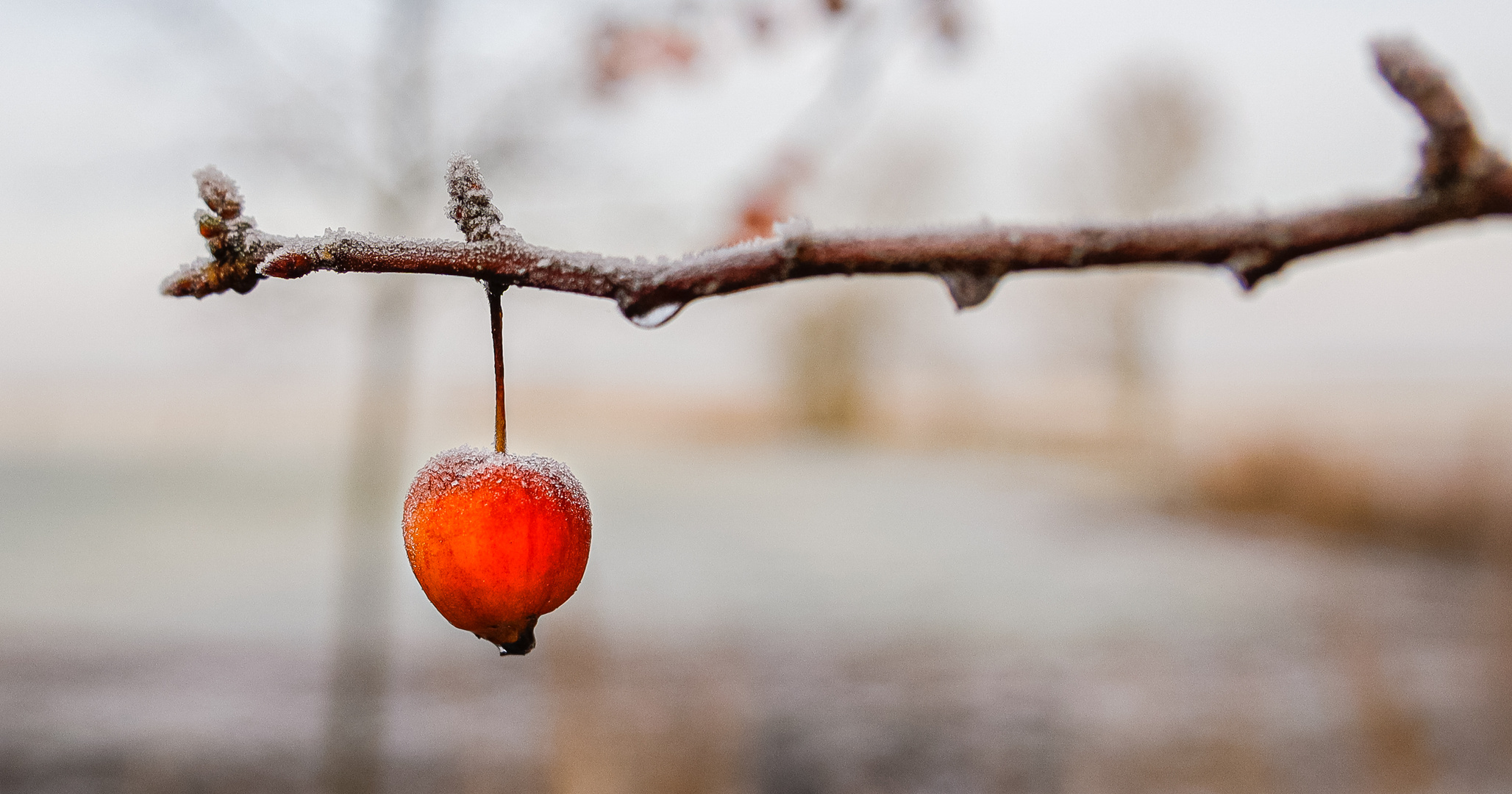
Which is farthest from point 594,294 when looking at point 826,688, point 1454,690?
point 1454,690

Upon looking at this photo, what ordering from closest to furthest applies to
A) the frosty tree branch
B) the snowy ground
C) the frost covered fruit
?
the frosty tree branch, the frost covered fruit, the snowy ground

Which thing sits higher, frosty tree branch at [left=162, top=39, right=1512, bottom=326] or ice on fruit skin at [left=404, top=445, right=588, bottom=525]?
frosty tree branch at [left=162, top=39, right=1512, bottom=326]

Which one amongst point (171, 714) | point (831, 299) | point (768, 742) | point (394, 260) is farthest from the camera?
point (831, 299)

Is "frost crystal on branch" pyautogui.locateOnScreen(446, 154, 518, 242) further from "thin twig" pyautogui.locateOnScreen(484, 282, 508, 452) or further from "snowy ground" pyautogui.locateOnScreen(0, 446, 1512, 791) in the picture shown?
"snowy ground" pyautogui.locateOnScreen(0, 446, 1512, 791)

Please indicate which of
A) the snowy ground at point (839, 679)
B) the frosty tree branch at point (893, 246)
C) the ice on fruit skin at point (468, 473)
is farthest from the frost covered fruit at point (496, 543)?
the snowy ground at point (839, 679)

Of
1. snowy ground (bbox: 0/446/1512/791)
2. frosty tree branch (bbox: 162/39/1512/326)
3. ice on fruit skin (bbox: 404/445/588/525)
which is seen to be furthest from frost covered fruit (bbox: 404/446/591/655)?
snowy ground (bbox: 0/446/1512/791)

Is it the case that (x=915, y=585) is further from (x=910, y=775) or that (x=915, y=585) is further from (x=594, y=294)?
(x=594, y=294)

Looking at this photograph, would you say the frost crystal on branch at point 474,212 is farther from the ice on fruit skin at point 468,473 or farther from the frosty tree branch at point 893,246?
the ice on fruit skin at point 468,473
